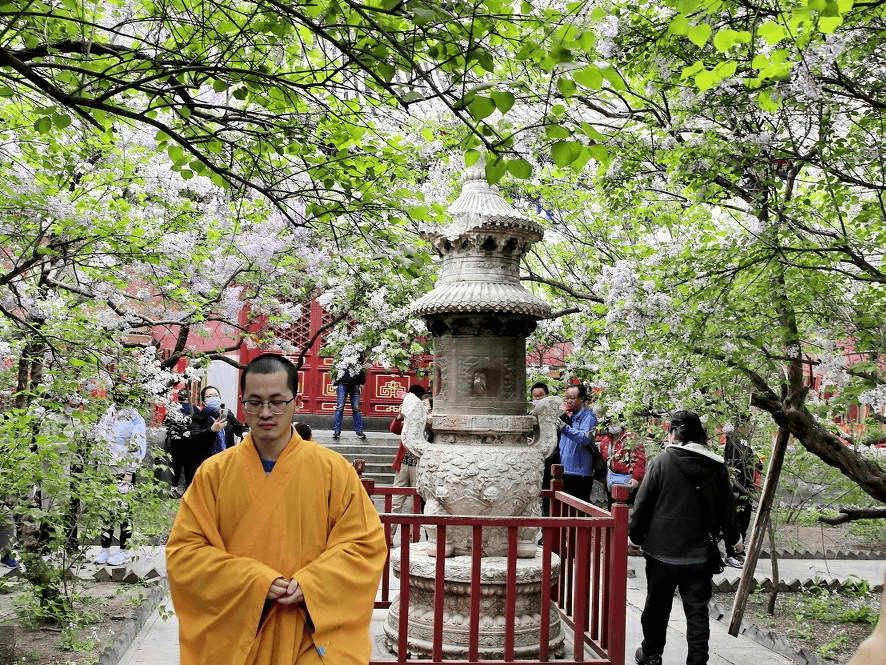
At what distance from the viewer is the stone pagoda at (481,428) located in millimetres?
6207

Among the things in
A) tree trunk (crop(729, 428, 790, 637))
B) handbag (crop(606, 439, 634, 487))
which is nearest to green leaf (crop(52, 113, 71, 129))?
tree trunk (crop(729, 428, 790, 637))

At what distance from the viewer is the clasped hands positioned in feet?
11.3

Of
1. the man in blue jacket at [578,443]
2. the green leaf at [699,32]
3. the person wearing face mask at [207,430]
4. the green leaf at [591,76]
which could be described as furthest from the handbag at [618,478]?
the green leaf at [591,76]

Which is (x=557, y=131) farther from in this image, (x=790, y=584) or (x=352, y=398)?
(x=352, y=398)

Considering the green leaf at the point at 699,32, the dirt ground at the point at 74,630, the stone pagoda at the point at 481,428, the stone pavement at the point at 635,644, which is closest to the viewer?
the green leaf at the point at 699,32

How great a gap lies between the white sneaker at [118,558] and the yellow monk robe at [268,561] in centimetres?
688

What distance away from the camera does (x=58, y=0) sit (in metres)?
5.29

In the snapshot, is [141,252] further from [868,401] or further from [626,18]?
[868,401]

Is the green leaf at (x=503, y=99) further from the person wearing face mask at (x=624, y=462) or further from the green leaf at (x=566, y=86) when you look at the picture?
the person wearing face mask at (x=624, y=462)

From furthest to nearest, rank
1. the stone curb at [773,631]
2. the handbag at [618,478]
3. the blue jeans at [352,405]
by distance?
the blue jeans at [352,405] < the handbag at [618,478] < the stone curb at [773,631]

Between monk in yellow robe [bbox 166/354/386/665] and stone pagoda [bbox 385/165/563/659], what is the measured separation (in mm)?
2607

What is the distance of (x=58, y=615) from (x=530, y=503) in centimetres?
371

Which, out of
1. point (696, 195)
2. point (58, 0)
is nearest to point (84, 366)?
point (58, 0)

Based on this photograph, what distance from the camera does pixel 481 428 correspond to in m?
Answer: 6.60
